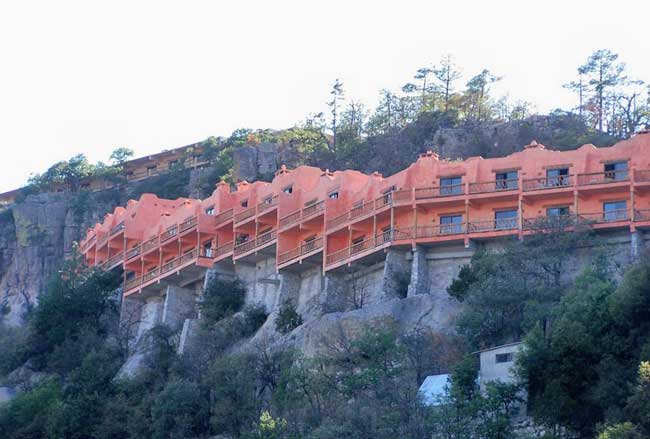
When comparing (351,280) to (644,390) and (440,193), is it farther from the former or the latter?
(644,390)

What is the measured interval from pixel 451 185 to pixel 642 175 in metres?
7.36

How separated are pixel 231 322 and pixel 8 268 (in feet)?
100

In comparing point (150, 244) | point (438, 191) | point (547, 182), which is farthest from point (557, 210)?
point (150, 244)

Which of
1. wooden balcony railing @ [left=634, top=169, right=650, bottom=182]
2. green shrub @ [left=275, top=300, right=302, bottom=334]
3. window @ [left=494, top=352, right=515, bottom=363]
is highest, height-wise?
wooden balcony railing @ [left=634, top=169, right=650, bottom=182]

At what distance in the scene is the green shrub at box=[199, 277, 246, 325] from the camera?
62.7 metres

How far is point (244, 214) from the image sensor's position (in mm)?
65188

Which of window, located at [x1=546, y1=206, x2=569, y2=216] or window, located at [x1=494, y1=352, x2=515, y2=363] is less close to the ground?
window, located at [x1=546, y1=206, x2=569, y2=216]

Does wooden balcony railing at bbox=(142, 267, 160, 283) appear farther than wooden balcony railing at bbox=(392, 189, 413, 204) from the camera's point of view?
Yes

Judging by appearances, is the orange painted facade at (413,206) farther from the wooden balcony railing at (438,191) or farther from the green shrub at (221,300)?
the green shrub at (221,300)

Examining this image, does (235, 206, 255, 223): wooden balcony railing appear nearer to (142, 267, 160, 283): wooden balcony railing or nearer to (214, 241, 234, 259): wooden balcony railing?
(214, 241, 234, 259): wooden balcony railing

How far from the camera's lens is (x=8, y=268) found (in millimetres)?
87062

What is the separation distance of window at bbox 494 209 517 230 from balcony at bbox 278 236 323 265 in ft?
25.3

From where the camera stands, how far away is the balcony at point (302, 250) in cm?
6034

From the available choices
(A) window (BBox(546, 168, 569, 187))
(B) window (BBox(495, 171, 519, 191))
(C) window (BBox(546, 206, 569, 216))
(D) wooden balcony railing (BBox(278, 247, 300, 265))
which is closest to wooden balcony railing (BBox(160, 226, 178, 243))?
(D) wooden balcony railing (BBox(278, 247, 300, 265))
